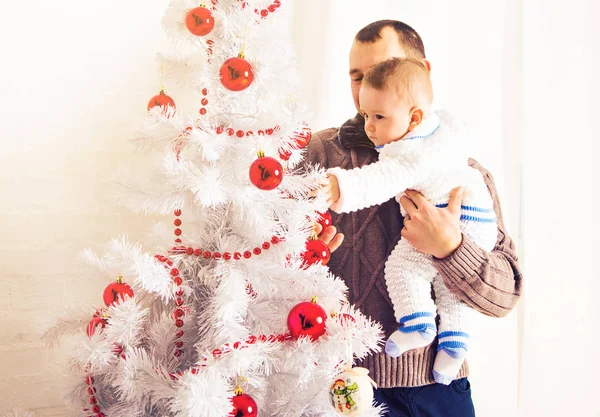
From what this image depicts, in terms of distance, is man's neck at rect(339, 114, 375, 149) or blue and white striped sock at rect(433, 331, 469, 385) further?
man's neck at rect(339, 114, 375, 149)

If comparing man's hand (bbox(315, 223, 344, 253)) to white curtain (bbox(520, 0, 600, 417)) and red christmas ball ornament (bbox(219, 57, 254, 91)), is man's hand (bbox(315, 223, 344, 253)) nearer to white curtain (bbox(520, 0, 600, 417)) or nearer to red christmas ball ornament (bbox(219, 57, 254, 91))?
red christmas ball ornament (bbox(219, 57, 254, 91))

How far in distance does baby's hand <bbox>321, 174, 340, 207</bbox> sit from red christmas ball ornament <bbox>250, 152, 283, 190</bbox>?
20 centimetres

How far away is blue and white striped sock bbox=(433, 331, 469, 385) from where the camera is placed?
1229 mm

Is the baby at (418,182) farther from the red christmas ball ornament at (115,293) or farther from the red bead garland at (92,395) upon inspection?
the red bead garland at (92,395)

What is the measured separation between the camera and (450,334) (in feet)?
4.05

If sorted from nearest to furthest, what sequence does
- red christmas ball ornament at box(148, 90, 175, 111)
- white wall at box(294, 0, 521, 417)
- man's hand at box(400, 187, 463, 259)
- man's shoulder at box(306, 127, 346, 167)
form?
red christmas ball ornament at box(148, 90, 175, 111)
man's hand at box(400, 187, 463, 259)
man's shoulder at box(306, 127, 346, 167)
white wall at box(294, 0, 521, 417)

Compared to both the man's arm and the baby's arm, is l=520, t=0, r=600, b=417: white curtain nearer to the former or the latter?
the man's arm

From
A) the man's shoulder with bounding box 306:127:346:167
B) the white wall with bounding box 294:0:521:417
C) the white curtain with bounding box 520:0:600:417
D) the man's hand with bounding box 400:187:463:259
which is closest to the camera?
the man's hand with bounding box 400:187:463:259

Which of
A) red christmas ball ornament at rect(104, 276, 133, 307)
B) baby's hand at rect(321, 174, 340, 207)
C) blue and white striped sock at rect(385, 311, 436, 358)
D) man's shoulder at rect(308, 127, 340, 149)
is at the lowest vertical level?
blue and white striped sock at rect(385, 311, 436, 358)

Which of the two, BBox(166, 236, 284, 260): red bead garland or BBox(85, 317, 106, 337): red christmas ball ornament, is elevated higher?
BBox(166, 236, 284, 260): red bead garland

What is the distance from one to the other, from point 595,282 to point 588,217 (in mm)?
195

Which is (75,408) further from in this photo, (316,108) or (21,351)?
(316,108)

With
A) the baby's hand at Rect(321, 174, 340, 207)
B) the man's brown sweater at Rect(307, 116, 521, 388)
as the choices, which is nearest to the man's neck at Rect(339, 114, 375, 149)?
the man's brown sweater at Rect(307, 116, 521, 388)

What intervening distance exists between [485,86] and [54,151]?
1387 millimetres
